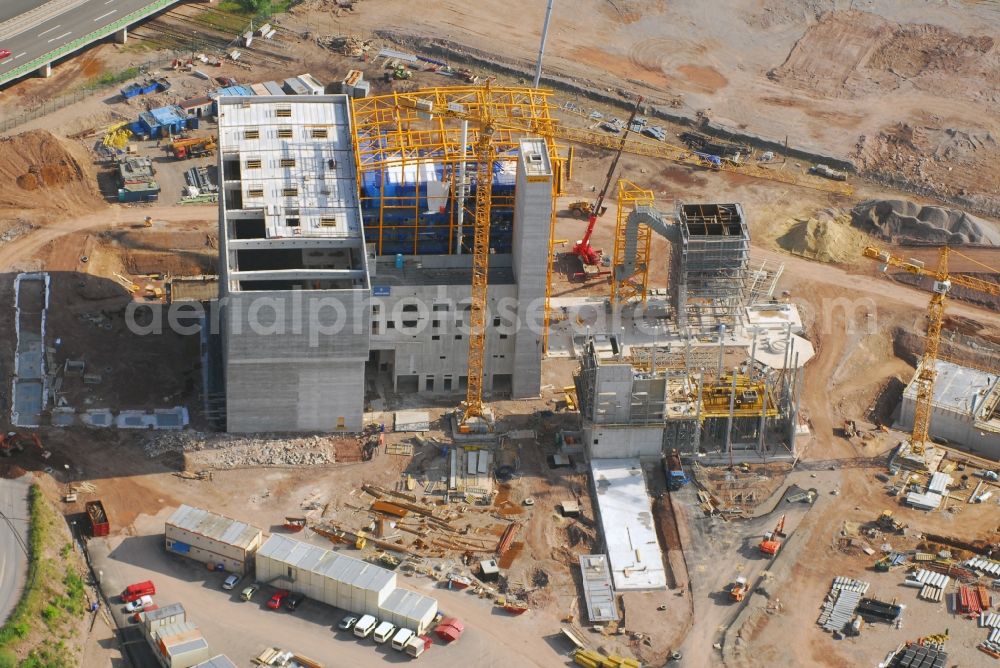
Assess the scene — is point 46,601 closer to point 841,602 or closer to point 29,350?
point 29,350

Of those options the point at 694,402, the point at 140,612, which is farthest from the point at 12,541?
the point at 694,402

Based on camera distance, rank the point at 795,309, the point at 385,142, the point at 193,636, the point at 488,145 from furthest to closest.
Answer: the point at 795,309
the point at 385,142
the point at 488,145
the point at 193,636

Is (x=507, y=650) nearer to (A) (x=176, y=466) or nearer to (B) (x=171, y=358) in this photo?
(A) (x=176, y=466)

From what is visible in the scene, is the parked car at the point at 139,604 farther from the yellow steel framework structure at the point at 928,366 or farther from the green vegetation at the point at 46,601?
the yellow steel framework structure at the point at 928,366

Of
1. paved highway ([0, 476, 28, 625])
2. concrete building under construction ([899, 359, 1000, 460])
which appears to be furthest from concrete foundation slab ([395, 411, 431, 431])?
concrete building under construction ([899, 359, 1000, 460])

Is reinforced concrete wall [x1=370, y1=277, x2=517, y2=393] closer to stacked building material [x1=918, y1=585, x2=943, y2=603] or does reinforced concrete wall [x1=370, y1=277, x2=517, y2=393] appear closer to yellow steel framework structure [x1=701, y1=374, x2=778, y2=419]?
yellow steel framework structure [x1=701, y1=374, x2=778, y2=419]

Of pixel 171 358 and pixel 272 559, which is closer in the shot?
pixel 272 559

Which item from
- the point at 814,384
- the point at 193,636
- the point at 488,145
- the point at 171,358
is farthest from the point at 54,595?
the point at 814,384
